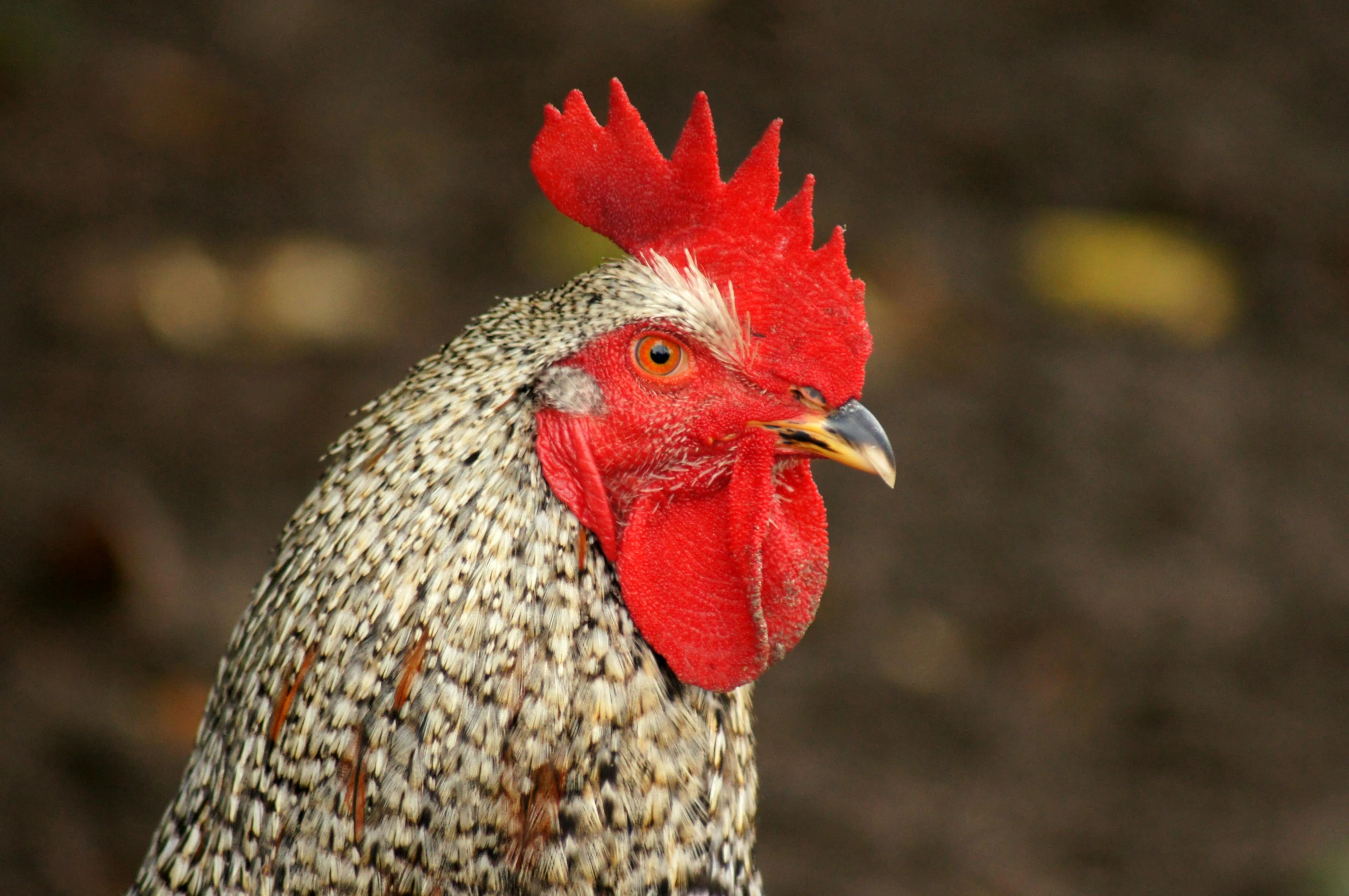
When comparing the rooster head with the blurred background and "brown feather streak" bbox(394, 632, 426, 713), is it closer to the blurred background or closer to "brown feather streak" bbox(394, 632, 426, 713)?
"brown feather streak" bbox(394, 632, 426, 713)

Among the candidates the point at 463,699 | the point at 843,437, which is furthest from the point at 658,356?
the point at 463,699

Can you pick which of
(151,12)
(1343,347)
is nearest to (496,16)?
(151,12)

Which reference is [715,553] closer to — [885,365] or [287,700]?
[287,700]

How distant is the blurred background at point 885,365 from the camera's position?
4.98 meters

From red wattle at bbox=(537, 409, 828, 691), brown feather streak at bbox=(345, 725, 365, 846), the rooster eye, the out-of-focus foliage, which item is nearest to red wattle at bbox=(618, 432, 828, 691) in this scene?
Result: red wattle at bbox=(537, 409, 828, 691)

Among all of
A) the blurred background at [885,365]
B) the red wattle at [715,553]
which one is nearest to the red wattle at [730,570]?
the red wattle at [715,553]

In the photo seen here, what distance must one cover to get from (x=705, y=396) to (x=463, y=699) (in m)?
0.70

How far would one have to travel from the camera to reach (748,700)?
105 inches

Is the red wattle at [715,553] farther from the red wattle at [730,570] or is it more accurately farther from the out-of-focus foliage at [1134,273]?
the out-of-focus foliage at [1134,273]

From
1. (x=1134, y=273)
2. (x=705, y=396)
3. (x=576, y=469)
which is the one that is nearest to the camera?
(x=576, y=469)

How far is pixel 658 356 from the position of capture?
242 cm

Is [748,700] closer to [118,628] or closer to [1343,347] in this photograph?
[118,628]

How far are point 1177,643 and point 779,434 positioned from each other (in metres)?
3.67

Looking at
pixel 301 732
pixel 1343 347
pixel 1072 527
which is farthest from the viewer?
pixel 1343 347
